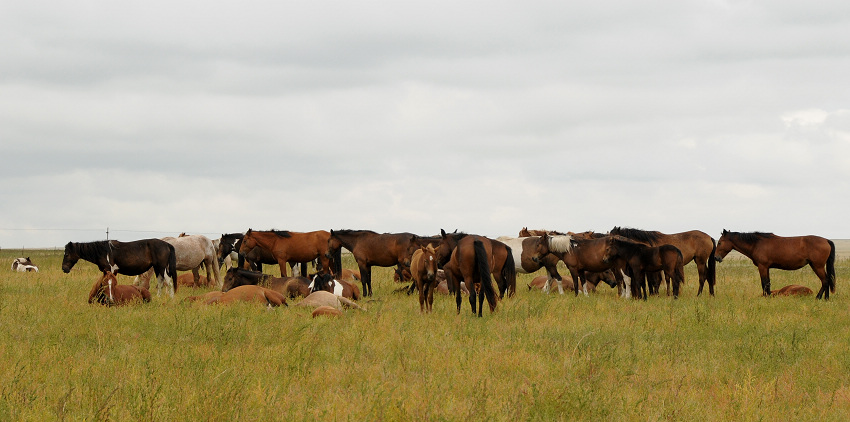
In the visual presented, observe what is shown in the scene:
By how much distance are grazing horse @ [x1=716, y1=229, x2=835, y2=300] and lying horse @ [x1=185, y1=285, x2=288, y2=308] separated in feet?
43.4

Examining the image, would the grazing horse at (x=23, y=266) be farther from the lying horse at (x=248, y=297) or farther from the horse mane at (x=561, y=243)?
the horse mane at (x=561, y=243)

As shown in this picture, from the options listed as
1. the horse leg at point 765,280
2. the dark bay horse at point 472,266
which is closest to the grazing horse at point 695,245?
the horse leg at point 765,280

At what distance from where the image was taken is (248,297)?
44.8 ft

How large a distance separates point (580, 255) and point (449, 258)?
275 inches

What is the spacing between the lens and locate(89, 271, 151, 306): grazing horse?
13.0 metres

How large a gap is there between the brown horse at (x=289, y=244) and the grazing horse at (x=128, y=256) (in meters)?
4.96

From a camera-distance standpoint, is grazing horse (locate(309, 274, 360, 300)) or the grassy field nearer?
the grassy field

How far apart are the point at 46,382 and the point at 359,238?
1403 centimetres

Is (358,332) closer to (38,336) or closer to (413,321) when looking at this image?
(413,321)

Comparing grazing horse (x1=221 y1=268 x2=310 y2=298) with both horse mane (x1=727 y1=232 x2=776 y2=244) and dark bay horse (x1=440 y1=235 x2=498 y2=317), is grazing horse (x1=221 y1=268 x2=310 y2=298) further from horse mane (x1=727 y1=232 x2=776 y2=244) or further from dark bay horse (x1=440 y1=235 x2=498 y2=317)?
horse mane (x1=727 y1=232 x2=776 y2=244)

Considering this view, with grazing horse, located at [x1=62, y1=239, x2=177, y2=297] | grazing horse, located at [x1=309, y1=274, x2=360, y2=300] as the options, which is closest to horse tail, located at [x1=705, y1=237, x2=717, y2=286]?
grazing horse, located at [x1=309, y1=274, x2=360, y2=300]

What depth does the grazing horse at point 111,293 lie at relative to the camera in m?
13.0

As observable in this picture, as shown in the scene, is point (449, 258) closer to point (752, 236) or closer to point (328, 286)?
point (328, 286)

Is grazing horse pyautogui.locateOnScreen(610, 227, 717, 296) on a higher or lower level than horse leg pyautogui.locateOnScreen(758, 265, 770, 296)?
higher
